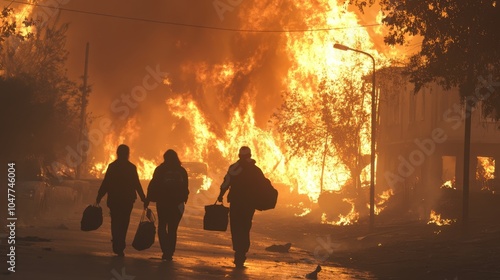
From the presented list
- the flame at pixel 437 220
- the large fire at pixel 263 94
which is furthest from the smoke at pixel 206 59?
the flame at pixel 437 220

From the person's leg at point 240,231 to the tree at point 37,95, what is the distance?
12.7m

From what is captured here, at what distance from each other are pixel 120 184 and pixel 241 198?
217 cm

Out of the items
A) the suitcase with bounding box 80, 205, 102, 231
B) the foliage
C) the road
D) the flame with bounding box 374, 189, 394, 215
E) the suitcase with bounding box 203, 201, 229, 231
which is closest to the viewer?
the road

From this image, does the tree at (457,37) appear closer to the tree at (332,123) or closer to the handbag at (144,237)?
the handbag at (144,237)

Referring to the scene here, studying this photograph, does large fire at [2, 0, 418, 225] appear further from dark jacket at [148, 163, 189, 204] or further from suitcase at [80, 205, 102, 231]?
suitcase at [80, 205, 102, 231]

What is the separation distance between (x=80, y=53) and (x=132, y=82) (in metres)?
3.64

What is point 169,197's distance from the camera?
62.1 feet

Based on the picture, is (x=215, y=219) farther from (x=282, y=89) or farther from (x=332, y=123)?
(x=282, y=89)

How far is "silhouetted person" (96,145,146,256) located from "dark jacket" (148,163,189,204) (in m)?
0.23

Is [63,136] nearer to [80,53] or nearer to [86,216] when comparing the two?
[80,53]

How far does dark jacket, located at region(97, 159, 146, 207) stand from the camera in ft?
62.1

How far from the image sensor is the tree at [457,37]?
82.1ft

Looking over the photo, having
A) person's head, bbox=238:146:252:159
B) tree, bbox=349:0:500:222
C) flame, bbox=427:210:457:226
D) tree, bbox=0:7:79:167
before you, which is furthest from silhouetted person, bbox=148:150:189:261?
flame, bbox=427:210:457:226

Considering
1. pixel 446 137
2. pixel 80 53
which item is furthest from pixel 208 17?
pixel 446 137
